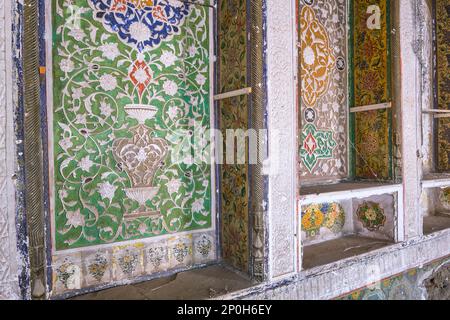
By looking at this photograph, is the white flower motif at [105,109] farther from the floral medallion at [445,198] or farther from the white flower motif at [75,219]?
the floral medallion at [445,198]

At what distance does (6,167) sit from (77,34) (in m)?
0.69

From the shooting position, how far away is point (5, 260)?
1.19m

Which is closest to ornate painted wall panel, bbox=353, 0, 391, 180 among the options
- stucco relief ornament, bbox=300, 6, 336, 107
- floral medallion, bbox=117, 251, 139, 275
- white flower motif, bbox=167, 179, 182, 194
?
stucco relief ornament, bbox=300, 6, 336, 107

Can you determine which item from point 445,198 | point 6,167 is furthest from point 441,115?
point 6,167

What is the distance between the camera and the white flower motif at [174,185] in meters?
1.81

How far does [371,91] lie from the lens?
244 cm

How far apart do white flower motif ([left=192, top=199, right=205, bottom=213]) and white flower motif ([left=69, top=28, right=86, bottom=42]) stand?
95 cm

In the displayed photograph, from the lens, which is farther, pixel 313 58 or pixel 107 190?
pixel 313 58

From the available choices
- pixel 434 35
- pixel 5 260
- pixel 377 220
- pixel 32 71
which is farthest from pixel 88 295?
pixel 434 35

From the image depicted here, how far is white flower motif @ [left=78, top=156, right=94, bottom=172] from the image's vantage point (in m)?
1.56

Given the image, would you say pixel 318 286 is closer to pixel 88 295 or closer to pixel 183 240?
pixel 183 240

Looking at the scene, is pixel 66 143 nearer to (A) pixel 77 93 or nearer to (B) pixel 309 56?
(A) pixel 77 93

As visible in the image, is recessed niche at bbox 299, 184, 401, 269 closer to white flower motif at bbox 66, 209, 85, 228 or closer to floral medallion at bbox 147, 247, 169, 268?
floral medallion at bbox 147, 247, 169, 268

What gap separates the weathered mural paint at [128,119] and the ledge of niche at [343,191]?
54 cm
